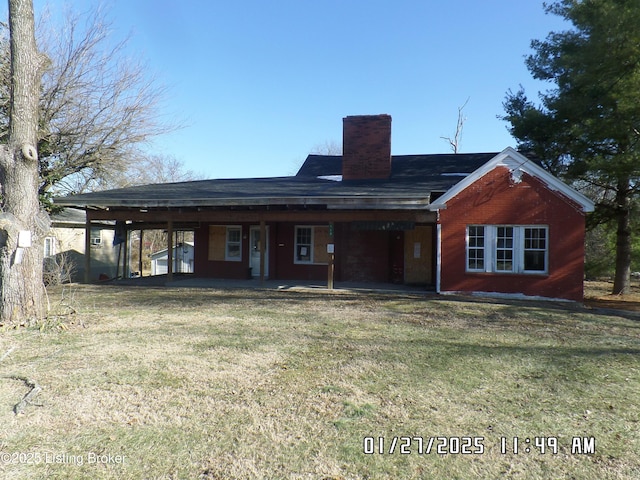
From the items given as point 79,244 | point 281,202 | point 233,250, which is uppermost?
point 281,202

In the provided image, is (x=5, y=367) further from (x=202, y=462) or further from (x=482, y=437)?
(x=482, y=437)

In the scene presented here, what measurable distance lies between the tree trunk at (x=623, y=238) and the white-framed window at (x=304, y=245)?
10.6 metres

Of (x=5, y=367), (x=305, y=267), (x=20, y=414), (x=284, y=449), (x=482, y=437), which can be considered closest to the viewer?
(x=284, y=449)

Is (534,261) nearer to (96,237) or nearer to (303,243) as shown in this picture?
(303,243)

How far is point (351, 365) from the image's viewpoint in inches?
213

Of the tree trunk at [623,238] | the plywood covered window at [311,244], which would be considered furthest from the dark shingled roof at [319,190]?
the tree trunk at [623,238]

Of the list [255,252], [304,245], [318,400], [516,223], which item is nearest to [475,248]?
[516,223]

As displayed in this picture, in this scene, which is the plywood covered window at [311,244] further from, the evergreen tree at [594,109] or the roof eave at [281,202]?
the evergreen tree at [594,109]

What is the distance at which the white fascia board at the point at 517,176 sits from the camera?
1127 centimetres

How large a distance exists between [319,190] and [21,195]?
801cm

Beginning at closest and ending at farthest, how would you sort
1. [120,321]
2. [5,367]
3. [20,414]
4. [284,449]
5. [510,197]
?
[284,449] < [20,414] < [5,367] < [120,321] < [510,197]

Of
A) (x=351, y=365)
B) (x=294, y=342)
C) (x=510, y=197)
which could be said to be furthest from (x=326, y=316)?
(x=510, y=197)

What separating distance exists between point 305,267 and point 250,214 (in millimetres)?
3400

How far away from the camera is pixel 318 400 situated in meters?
4.29
